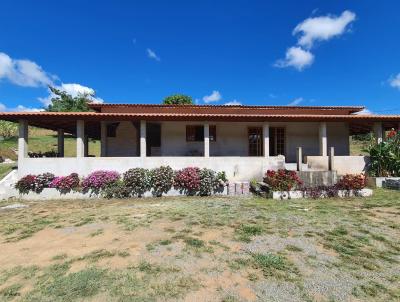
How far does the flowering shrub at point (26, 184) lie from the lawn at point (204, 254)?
3055 mm

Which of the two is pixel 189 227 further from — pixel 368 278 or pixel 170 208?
pixel 368 278

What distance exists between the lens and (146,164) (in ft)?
42.5

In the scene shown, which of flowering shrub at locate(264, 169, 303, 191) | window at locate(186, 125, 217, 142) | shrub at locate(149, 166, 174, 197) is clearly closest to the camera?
flowering shrub at locate(264, 169, 303, 191)

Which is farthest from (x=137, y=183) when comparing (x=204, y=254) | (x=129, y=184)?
(x=204, y=254)

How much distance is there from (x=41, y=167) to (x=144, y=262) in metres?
10.1

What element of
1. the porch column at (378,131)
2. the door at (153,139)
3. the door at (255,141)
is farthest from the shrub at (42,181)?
the porch column at (378,131)

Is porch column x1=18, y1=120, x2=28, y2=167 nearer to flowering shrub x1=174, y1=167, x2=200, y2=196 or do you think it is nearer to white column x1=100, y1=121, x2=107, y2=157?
white column x1=100, y1=121, x2=107, y2=157

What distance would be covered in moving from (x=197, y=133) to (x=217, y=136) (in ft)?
3.85

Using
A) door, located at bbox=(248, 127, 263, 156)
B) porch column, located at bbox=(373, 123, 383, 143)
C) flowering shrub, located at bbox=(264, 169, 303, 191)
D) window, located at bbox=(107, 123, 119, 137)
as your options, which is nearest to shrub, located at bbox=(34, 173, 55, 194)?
window, located at bbox=(107, 123, 119, 137)

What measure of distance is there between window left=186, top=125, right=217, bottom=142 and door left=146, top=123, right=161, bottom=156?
174 centimetres

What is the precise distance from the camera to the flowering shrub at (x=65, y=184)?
38.6 feet

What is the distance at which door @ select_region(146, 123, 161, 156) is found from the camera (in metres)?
16.0

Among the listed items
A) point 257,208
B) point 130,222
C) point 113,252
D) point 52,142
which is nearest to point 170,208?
point 130,222

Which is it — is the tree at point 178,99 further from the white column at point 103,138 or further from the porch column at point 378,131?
the porch column at point 378,131
